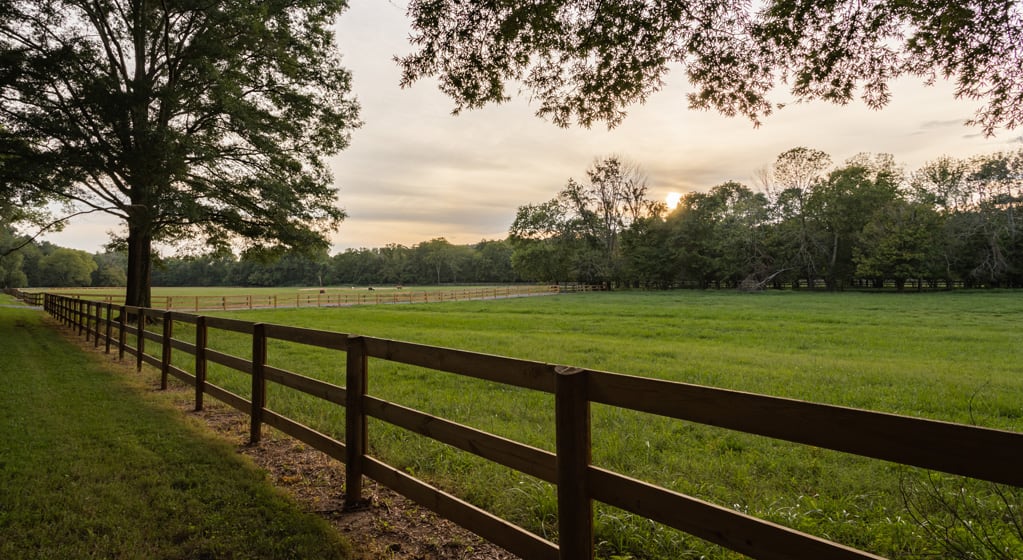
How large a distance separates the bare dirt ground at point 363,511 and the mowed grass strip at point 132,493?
16 centimetres

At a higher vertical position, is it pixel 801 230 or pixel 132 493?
pixel 801 230

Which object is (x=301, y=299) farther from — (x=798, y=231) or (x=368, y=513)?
(x=798, y=231)

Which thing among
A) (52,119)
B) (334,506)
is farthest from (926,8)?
(52,119)

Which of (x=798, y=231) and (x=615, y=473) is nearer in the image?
(x=615, y=473)

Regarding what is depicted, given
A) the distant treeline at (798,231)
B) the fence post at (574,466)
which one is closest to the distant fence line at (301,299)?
the distant treeline at (798,231)

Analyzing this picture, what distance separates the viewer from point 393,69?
7184 mm

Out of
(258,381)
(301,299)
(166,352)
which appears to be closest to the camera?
(258,381)

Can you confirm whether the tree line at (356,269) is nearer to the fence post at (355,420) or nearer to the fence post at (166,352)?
the fence post at (166,352)

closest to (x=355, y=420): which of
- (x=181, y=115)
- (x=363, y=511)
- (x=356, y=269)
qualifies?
(x=363, y=511)

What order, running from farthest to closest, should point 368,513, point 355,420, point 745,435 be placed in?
point 745,435 → point 355,420 → point 368,513

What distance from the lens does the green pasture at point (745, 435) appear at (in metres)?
3.52

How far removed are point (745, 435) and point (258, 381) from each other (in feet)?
18.5

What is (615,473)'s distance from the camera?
2414mm

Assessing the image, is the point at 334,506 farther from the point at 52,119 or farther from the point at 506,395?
the point at 52,119
